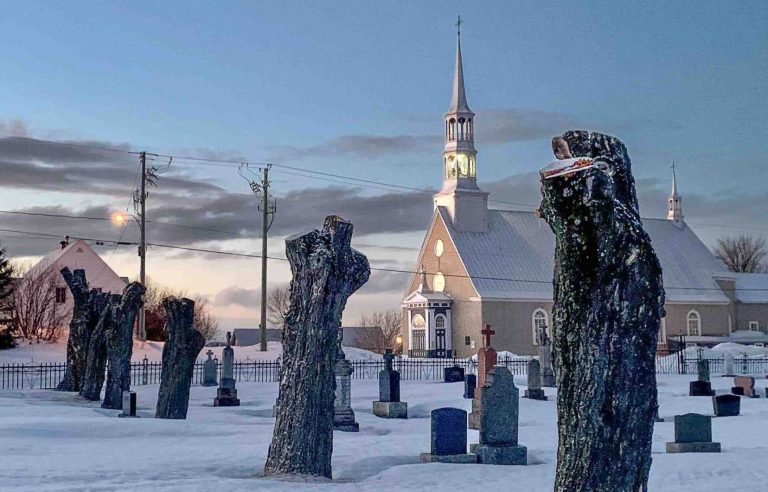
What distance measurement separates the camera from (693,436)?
17266 mm

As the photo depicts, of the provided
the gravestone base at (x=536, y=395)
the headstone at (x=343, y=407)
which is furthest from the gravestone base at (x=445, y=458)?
the gravestone base at (x=536, y=395)

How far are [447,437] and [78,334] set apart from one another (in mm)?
17934

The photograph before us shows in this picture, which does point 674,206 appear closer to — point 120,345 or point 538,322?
point 538,322

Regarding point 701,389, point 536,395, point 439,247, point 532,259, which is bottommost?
point 536,395

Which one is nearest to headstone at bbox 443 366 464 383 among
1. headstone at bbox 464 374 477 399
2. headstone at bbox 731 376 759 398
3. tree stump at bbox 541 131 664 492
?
headstone at bbox 464 374 477 399

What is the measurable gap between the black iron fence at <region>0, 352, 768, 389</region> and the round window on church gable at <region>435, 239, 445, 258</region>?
16.5 metres

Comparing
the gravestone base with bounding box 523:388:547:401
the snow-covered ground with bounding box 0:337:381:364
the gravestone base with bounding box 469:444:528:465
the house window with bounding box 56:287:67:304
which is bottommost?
the gravestone base with bounding box 469:444:528:465

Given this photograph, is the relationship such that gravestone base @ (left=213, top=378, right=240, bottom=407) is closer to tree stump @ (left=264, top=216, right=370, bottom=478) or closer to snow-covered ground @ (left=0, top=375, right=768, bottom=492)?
snow-covered ground @ (left=0, top=375, right=768, bottom=492)

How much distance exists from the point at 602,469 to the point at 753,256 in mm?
105460

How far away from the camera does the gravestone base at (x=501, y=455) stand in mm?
16172

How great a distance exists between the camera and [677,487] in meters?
13.0

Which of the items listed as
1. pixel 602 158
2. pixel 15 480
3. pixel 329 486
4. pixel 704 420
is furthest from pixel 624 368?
pixel 704 420

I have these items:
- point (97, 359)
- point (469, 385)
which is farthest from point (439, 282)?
point (97, 359)

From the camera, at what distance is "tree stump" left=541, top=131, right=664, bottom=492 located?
7391mm
